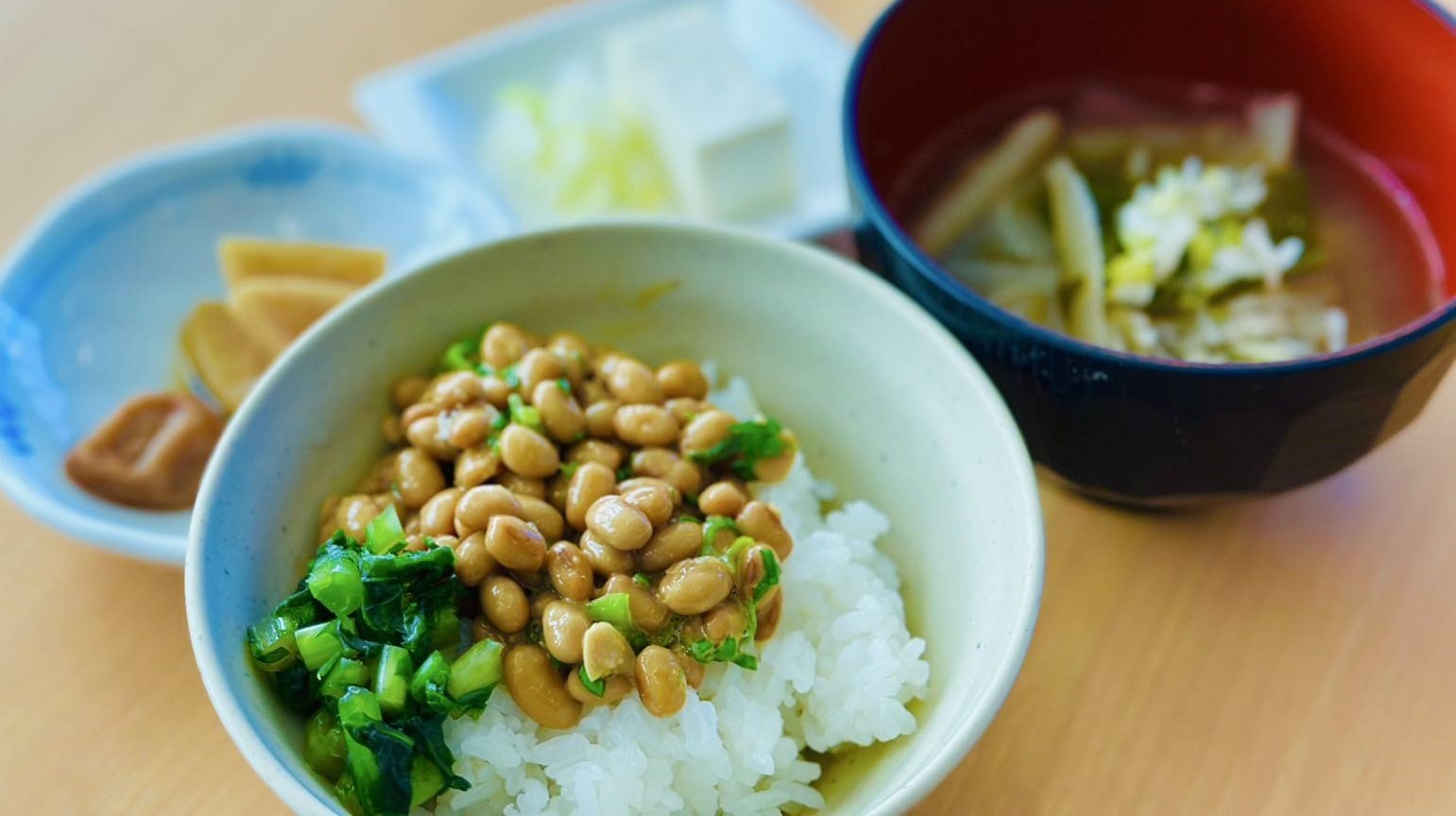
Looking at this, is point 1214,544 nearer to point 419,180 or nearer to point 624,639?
point 624,639

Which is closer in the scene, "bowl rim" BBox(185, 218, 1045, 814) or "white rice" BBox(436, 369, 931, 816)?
"bowl rim" BBox(185, 218, 1045, 814)

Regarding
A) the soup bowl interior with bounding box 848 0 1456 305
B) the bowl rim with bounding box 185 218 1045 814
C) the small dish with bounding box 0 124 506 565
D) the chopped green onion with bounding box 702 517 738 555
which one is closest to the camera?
the bowl rim with bounding box 185 218 1045 814

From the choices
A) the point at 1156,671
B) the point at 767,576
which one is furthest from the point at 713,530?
the point at 1156,671

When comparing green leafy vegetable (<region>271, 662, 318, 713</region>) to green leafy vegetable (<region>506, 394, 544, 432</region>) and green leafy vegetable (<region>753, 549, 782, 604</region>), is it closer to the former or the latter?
green leafy vegetable (<region>506, 394, 544, 432</region>)

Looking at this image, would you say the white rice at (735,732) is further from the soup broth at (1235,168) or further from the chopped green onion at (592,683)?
the soup broth at (1235,168)

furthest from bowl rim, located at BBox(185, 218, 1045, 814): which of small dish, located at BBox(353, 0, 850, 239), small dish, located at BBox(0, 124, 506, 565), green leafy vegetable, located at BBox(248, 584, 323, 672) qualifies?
small dish, located at BBox(353, 0, 850, 239)

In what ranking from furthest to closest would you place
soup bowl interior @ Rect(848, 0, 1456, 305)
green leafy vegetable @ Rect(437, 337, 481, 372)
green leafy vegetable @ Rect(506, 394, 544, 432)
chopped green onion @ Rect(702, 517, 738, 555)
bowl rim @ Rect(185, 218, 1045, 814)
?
1. soup bowl interior @ Rect(848, 0, 1456, 305)
2. green leafy vegetable @ Rect(437, 337, 481, 372)
3. green leafy vegetable @ Rect(506, 394, 544, 432)
4. chopped green onion @ Rect(702, 517, 738, 555)
5. bowl rim @ Rect(185, 218, 1045, 814)

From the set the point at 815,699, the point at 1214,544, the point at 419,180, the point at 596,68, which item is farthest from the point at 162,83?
the point at 1214,544

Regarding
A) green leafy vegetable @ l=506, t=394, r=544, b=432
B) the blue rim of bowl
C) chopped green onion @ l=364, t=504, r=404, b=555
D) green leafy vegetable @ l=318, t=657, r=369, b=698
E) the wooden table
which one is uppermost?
the blue rim of bowl
